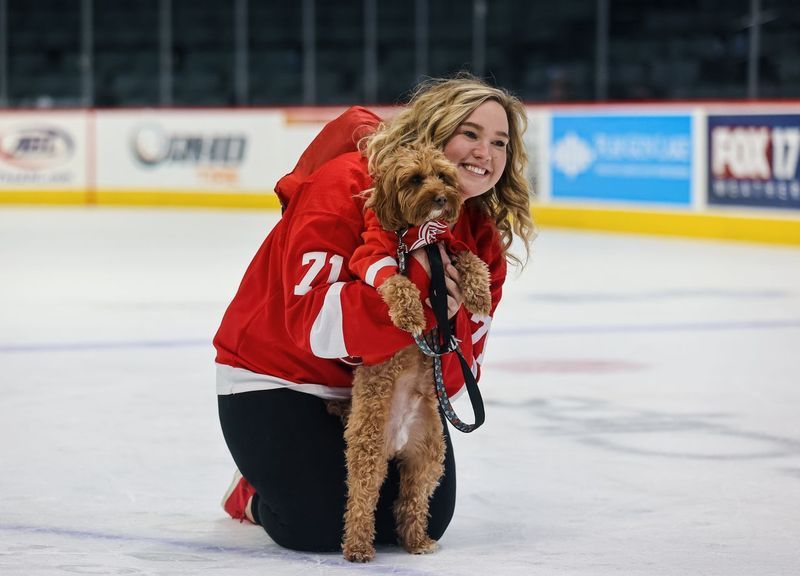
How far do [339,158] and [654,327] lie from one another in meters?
4.15

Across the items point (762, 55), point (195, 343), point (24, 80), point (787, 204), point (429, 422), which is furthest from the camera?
point (24, 80)

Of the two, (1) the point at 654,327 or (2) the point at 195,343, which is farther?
(1) the point at 654,327

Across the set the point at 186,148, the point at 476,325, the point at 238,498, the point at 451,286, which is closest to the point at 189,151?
the point at 186,148

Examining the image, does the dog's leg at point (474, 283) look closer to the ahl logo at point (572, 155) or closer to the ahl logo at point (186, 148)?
the ahl logo at point (572, 155)

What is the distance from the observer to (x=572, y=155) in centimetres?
1377

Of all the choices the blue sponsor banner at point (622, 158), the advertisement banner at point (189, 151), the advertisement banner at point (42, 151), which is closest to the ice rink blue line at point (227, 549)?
the blue sponsor banner at point (622, 158)

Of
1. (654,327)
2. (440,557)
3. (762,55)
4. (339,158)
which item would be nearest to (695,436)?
(440,557)

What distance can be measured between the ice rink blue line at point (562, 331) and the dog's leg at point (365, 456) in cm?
342

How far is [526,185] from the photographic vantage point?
3.13 metres

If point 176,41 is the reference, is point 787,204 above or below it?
below

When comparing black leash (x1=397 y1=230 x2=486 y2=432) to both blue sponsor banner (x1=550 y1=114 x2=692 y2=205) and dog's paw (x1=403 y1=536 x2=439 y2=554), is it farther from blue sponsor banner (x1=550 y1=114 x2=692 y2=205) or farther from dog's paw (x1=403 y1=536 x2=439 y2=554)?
blue sponsor banner (x1=550 y1=114 x2=692 y2=205)

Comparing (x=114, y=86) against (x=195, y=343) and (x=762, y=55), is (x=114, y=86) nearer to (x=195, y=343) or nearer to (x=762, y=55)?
(x=762, y=55)

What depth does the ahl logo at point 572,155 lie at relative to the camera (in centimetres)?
1358

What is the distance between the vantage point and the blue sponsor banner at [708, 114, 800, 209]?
440 inches
